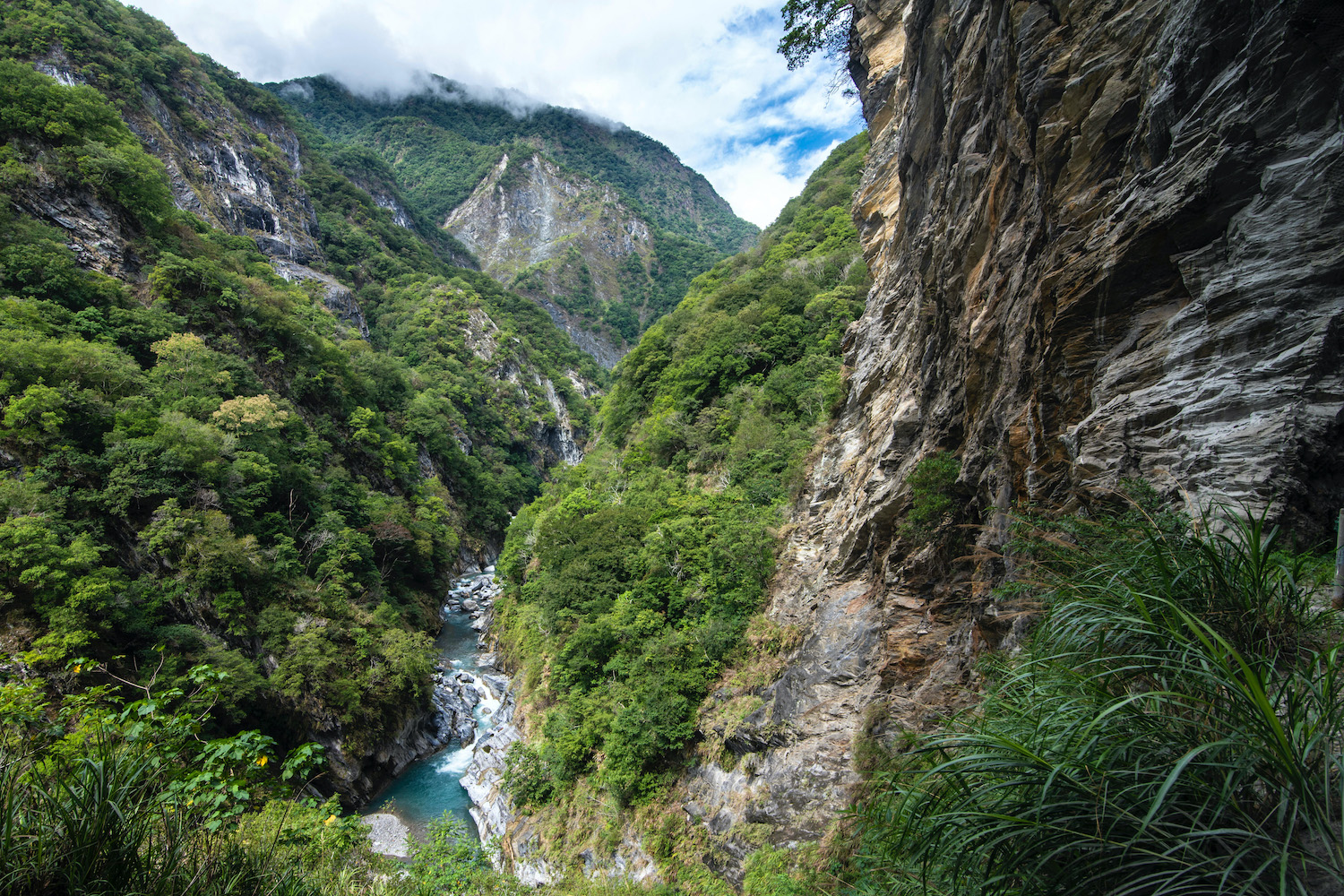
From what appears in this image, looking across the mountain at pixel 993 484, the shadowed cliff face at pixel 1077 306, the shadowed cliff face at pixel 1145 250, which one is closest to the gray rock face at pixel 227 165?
the mountain at pixel 993 484

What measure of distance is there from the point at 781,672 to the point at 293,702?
18.7m

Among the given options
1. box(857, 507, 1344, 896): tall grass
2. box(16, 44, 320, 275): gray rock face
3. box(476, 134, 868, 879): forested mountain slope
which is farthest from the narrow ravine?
box(16, 44, 320, 275): gray rock face

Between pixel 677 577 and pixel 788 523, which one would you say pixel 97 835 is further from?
pixel 677 577

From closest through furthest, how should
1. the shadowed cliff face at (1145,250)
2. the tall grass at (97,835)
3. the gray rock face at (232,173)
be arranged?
the tall grass at (97,835)
the shadowed cliff face at (1145,250)
the gray rock face at (232,173)

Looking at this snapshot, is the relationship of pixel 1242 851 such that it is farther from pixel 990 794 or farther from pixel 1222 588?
pixel 1222 588

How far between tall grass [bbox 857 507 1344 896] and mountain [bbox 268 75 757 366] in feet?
406

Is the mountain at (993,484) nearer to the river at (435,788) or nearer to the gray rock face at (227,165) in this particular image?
the river at (435,788)

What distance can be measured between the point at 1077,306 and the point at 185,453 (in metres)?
29.4

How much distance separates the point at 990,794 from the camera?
2.87m

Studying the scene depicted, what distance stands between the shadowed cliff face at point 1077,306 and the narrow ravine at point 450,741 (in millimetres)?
12525

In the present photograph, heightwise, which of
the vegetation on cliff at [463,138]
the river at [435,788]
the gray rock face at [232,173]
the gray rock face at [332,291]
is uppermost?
the vegetation on cliff at [463,138]

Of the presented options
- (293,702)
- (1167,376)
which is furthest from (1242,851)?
(293,702)

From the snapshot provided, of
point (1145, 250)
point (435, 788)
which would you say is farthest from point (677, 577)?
point (1145, 250)

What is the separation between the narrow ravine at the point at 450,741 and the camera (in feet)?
60.8
